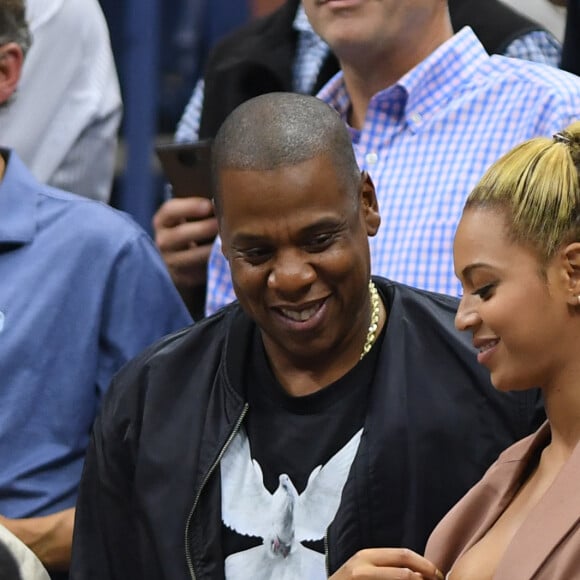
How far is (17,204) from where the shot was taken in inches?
146

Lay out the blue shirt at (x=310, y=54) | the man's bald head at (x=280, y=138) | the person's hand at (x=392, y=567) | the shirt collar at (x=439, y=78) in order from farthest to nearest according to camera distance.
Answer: the blue shirt at (x=310, y=54) < the shirt collar at (x=439, y=78) < the man's bald head at (x=280, y=138) < the person's hand at (x=392, y=567)

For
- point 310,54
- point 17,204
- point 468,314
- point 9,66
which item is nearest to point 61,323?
point 17,204

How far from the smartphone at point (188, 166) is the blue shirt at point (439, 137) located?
18cm

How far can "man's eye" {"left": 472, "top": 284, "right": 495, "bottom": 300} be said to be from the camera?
2635 millimetres

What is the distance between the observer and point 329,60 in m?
4.22

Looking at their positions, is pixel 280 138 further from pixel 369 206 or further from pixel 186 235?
pixel 186 235

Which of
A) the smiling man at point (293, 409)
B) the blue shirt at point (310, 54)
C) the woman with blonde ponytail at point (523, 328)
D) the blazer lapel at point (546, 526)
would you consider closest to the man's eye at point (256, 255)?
the smiling man at point (293, 409)

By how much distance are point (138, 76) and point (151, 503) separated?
2.29m

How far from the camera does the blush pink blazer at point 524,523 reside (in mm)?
2428

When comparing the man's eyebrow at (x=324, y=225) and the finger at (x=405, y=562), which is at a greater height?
the man's eyebrow at (x=324, y=225)

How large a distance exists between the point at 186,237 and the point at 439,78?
0.69 metres

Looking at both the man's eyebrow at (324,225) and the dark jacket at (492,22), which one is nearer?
the man's eyebrow at (324,225)

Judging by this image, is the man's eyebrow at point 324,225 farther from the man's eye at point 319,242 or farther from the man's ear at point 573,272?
the man's ear at point 573,272

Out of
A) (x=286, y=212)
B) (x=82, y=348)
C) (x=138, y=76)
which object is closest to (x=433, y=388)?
(x=286, y=212)
